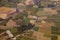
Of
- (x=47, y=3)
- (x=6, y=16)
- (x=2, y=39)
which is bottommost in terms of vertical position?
(x=2, y=39)

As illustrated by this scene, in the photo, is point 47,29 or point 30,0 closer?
point 47,29

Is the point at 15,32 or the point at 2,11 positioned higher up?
the point at 2,11

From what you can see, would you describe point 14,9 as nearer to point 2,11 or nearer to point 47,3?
point 2,11

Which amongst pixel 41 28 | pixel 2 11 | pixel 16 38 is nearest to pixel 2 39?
pixel 16 38

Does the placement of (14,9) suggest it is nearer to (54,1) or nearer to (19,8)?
(19,8)

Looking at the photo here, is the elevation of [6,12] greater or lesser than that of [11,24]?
greater

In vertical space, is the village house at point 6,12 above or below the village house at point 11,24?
above

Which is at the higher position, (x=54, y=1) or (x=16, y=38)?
(x=54, y=1)

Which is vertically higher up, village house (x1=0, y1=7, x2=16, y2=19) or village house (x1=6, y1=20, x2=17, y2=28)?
village house (x1=0, y1=7, x2=16, y2=19)

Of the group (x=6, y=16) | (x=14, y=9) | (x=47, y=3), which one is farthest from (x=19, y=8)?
(x=47, y=3)
